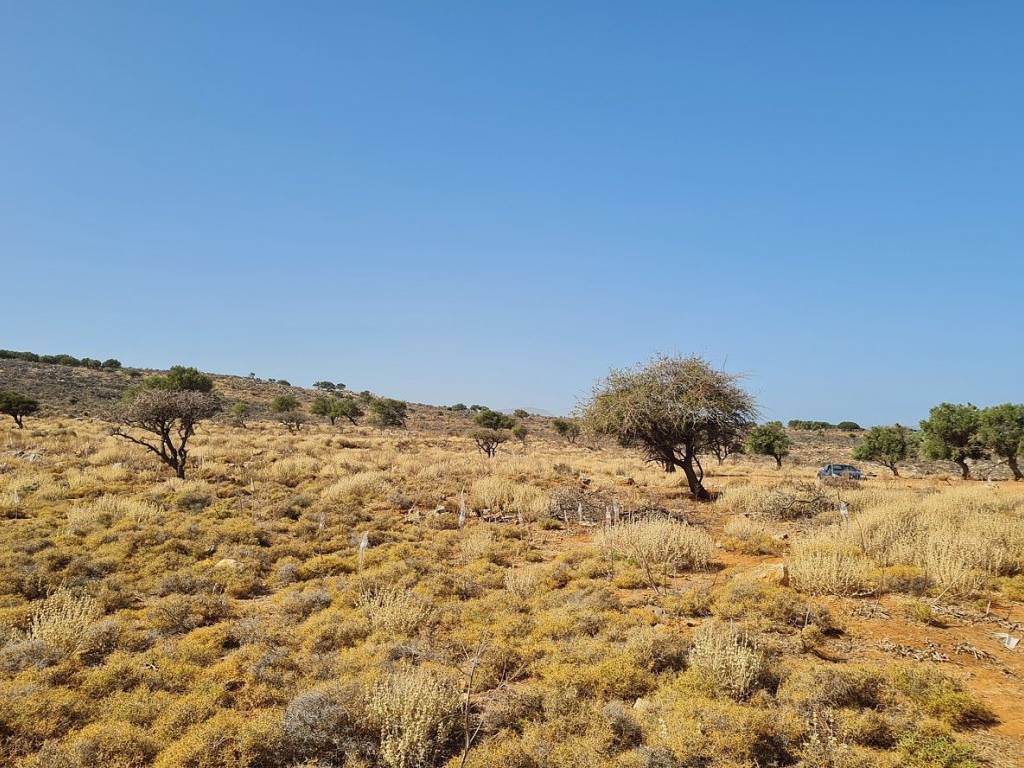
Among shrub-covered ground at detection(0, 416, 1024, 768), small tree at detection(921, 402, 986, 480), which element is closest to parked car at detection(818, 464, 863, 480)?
small tree at detection(921, 402, 986, 480)

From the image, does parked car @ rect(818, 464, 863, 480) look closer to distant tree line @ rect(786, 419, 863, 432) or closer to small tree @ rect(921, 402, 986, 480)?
small tree @ rect(921, 402, 986, 480)

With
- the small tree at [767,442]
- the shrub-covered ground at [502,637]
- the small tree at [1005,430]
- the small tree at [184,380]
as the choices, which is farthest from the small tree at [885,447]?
the small tree at [184,380]

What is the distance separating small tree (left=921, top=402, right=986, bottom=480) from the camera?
29.4 metres

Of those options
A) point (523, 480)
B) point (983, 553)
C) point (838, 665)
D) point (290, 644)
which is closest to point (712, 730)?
point (838, 665)

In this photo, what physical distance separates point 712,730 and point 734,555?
25.5 feet

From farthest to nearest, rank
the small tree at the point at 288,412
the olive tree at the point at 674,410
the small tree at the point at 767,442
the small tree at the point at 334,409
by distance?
the small tree at the point at 334,409 < the small tree at the point at 288,412 < the small tree at the point at 767,442 < the olive tree at the point at 674,410

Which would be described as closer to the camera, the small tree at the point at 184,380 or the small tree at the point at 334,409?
the small tree at the point at 184,380

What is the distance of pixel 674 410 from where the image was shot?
19156 millimetres

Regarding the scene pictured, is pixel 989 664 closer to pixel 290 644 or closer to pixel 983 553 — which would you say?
pixel 983 553

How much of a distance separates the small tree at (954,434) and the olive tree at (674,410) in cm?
1881

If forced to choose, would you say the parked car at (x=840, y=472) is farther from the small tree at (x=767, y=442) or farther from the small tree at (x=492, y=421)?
the small tree at (x=492, y=421)

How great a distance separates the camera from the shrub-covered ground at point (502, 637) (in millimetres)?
5402

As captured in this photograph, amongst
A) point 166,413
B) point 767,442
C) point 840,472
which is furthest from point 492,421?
point 166,413

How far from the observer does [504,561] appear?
12.2 metres
